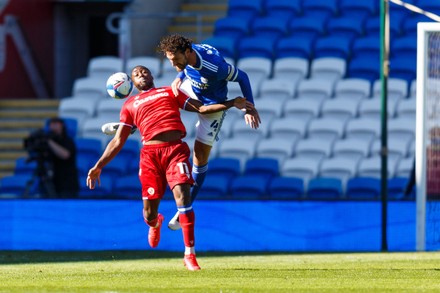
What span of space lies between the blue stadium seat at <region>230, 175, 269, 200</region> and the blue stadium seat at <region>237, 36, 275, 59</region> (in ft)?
11.7

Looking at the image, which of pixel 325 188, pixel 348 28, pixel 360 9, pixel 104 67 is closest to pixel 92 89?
pixel 104 67

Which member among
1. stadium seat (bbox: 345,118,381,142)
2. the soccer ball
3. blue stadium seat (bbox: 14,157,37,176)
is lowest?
blue stadium seat (bbox: 14,157,37,176)

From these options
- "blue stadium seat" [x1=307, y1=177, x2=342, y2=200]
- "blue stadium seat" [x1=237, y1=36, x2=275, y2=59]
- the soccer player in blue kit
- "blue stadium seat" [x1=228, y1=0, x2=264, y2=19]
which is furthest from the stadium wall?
"blue stadium seat" [x1=228, y1=0, x2=264, y2=19]

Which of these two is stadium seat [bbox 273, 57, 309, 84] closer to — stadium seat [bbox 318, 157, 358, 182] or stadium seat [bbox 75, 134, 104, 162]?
stadium seat [bbox 318, 157, 358, 182]

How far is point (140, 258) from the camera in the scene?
50.0ft

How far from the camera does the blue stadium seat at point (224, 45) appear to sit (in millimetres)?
21812

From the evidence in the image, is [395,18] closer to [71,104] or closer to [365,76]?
[365,76]

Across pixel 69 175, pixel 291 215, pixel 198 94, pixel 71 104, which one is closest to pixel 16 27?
pixel 71 104

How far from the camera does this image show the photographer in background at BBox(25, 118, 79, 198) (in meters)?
18.6

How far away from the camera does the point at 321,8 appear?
2248 centimetres

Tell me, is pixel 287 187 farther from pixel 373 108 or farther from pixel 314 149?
pixel 373 108

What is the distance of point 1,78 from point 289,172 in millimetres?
6980

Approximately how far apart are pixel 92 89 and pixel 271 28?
343 cm

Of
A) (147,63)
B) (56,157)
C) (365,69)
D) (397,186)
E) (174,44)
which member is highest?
(174,44)
